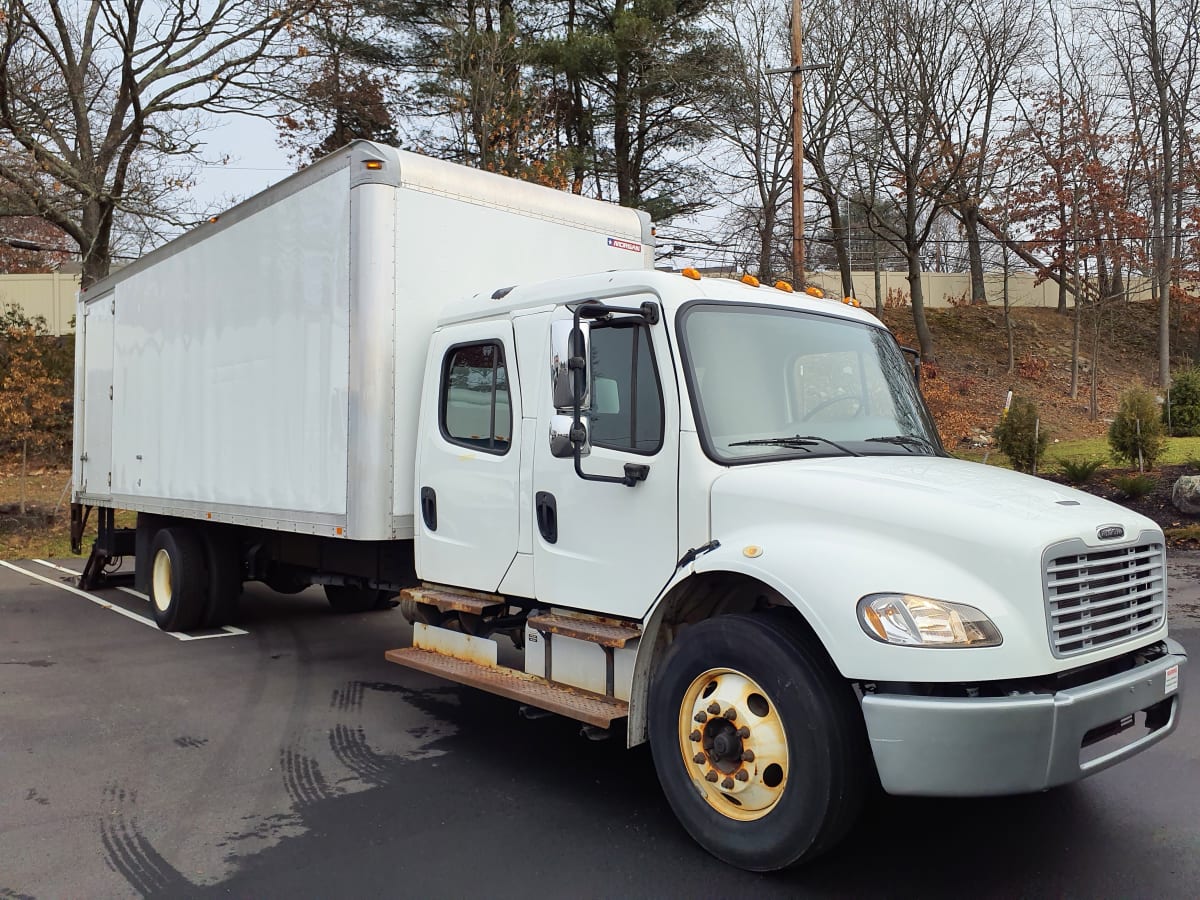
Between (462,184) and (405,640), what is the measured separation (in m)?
4.33

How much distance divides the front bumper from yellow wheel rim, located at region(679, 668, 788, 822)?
446mm

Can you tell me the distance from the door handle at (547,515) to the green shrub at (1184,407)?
864 inches

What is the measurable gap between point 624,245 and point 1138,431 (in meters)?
12.2

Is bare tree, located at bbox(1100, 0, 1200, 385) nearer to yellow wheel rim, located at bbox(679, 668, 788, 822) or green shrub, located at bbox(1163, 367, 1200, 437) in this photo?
green shrub, located at bbox(1163, 367, 1200, 437)

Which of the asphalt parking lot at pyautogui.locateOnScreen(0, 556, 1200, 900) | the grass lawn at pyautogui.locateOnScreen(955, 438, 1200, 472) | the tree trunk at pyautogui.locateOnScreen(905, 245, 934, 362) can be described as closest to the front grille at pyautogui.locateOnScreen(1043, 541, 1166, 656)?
the asphalt parking lot at pyautogui.locateOnScreen(0, 556, 1200, 900)

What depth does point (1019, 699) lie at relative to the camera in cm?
334

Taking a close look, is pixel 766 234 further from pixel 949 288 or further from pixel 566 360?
pixel 566 360

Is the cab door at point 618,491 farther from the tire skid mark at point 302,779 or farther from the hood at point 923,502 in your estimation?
the tire skid mark at point 302,779

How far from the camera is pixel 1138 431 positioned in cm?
1585

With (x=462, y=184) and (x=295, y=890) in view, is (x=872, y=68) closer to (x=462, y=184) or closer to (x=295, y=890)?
(x=462, y=184)

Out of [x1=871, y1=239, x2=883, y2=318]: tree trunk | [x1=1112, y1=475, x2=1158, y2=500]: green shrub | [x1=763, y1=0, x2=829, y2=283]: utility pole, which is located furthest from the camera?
[x1=871, y1=239, x2=883, y2=318]: tree trunk

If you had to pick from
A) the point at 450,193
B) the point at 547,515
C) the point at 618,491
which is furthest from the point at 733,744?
the point at 450,193

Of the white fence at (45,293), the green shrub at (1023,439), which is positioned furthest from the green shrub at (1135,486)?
the white fence at (45,293)

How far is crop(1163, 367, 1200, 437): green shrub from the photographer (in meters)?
22.4
